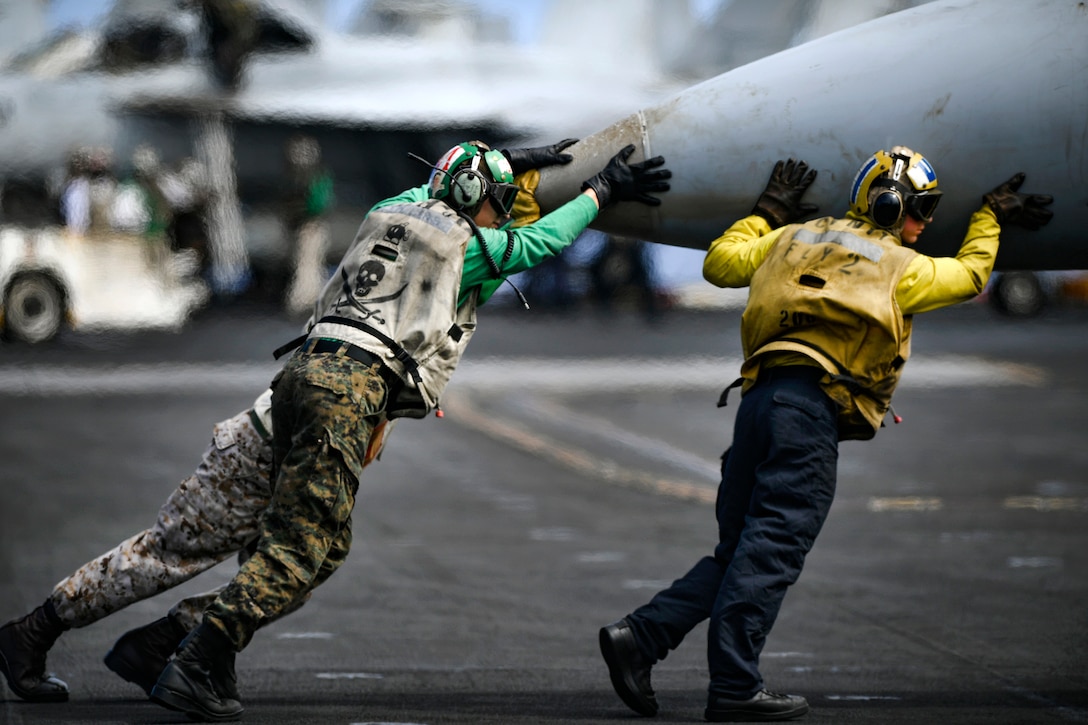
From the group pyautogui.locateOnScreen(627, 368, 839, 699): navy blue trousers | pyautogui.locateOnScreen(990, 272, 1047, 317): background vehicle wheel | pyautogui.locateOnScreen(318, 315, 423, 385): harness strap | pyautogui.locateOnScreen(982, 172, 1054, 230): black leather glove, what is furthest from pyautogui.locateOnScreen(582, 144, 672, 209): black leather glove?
pyautogui.locateOnScreen(990, 272, 1047, 317): background vehicle wheel

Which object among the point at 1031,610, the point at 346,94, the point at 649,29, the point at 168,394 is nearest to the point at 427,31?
the point at 346,94

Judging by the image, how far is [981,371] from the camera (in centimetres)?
1673

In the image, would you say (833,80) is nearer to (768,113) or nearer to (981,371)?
(768,113)

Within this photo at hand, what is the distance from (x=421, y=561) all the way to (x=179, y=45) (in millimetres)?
11424

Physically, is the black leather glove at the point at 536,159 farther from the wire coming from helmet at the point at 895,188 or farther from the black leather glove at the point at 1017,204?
the black leather glove at the point at 1017,204

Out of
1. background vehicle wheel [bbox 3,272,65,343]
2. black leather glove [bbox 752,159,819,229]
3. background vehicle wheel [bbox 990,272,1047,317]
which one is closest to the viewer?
black leather glove [bbox 752,159,819,229]

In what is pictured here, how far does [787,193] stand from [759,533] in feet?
4.22

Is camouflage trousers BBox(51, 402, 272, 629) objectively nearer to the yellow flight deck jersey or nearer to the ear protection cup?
the yellow flight deck jersey

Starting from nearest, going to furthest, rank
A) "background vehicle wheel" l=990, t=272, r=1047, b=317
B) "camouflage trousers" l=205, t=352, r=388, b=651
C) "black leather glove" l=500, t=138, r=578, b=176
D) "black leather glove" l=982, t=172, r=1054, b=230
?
"camouflage trousers" l=205, t=352, r=388, b=651
"black leather glove" l=982, t=172, r=1054, b=230
"black leather glove" l=500, t=138, r=578, b=176
"background vehicle wheel" l=990, t=272, r=1047, b=317

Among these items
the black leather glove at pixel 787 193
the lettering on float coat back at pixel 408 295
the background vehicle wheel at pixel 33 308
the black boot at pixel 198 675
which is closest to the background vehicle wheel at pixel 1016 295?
the background vehicle wheel at pixel 33 308

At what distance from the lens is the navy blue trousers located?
5.02m

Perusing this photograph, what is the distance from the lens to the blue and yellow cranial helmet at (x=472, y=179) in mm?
5297

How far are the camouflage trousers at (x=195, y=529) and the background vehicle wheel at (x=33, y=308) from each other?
11856mm

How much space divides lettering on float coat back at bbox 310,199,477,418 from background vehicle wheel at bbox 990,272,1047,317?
15.6 m
